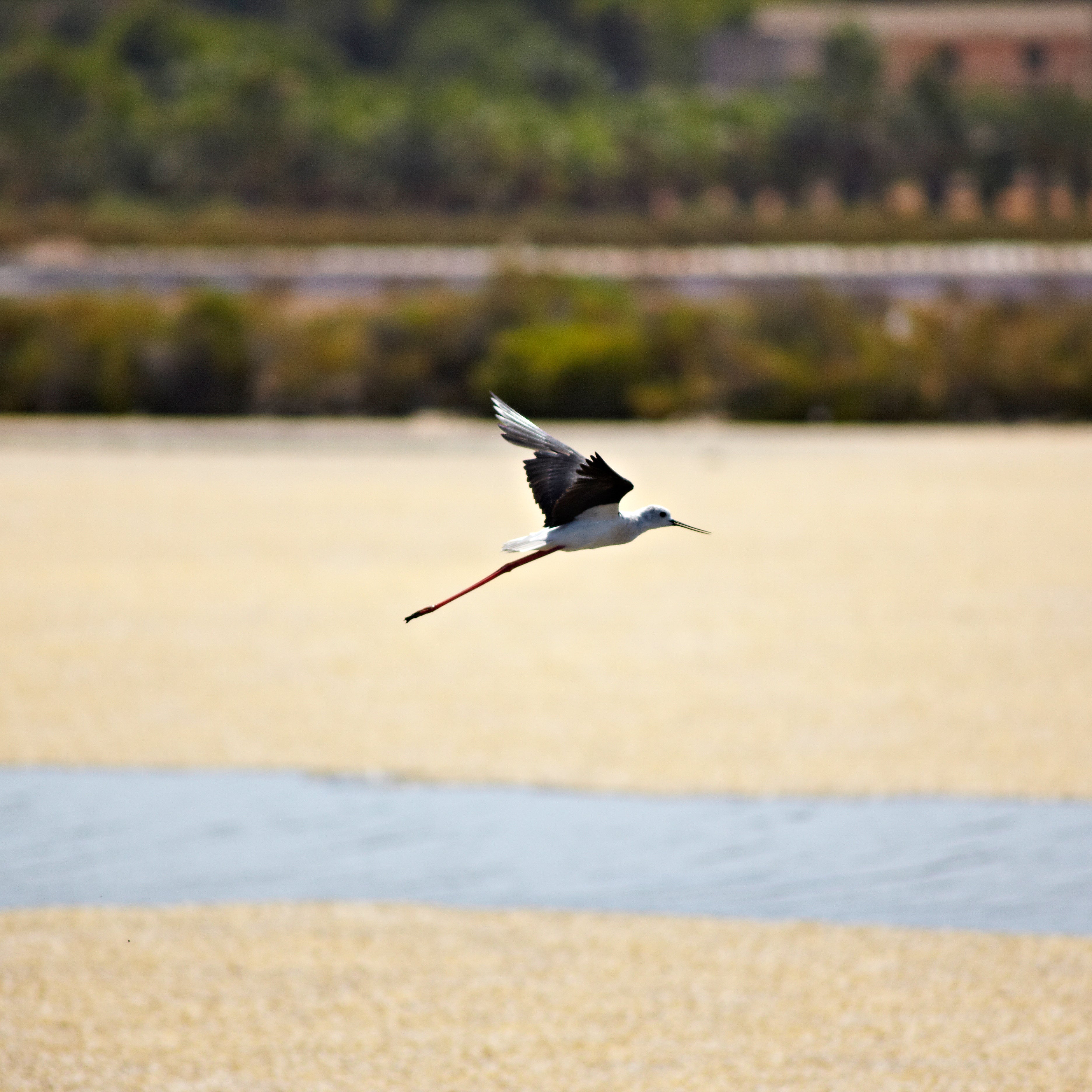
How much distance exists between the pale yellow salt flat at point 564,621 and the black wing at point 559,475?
6.51 m

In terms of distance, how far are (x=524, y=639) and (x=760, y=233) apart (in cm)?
3224

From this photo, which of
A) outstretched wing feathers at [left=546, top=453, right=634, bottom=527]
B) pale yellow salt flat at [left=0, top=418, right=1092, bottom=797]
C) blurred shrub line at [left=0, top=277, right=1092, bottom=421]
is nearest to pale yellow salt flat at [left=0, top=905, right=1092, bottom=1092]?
pale yellow salt flat at [left=0, top=418, right=1092, bottom=797]

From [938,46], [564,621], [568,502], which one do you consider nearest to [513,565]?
[568,502]

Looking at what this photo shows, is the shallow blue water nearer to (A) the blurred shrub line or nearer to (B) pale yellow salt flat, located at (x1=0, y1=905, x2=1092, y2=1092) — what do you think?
(B) pale yellow salt flat, located at (x1=0, y1=905, x2=1092, y2=1092)

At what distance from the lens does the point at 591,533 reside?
118 inches

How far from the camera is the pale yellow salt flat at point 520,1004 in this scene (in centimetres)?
655

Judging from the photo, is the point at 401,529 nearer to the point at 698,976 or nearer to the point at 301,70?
the point at 698,976

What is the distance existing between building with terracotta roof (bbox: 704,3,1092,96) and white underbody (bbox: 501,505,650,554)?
71965 mm

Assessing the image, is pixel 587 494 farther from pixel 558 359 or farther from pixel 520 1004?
pixel 558 359

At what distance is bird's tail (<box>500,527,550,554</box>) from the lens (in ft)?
9.54

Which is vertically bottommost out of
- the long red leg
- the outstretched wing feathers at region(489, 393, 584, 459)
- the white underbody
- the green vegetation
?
the green vegetation

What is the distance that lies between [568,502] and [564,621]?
10.7m

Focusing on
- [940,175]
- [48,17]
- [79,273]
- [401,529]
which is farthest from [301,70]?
[401,529]

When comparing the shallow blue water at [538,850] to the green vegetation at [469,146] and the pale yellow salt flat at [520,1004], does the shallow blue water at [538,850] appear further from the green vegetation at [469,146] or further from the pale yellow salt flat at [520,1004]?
the green vegetation at [469,146]
